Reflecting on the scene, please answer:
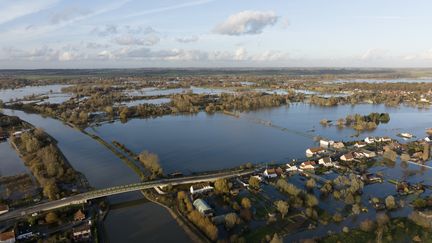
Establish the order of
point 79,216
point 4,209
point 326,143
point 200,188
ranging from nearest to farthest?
point 79,216 → point 4,209 → point 200,188 → point 326,143

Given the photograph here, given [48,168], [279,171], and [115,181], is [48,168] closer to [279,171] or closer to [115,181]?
[115,181]

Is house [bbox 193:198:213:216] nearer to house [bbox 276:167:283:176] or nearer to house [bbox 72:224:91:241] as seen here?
house [bbox 72:224:91:241]

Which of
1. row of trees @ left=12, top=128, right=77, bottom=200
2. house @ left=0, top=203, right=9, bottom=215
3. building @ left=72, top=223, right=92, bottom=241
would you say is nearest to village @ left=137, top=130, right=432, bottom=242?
building @ left=72, top=223, right=92, bottom=241

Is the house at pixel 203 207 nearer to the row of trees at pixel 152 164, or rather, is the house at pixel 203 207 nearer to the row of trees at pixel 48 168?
the row of trees at pixel 152 164

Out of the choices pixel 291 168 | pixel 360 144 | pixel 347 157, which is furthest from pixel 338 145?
pixel 291 168

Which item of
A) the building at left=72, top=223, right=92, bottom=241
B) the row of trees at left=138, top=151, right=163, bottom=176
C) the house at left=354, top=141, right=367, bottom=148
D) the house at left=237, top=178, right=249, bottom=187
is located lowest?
the building at left=72, top=223, right=92, bottom=241
